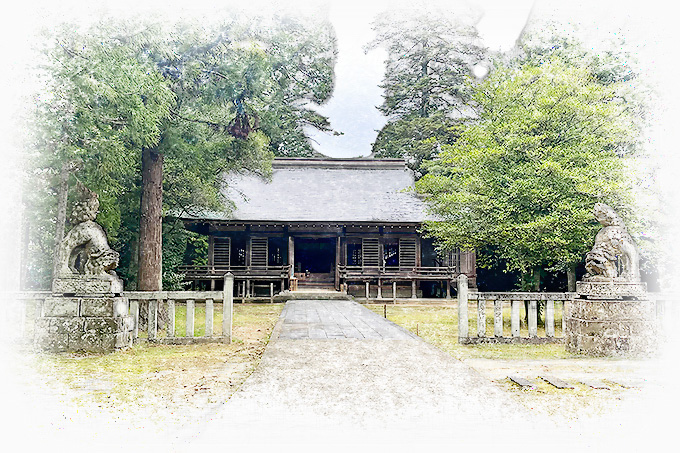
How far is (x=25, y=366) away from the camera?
592cm

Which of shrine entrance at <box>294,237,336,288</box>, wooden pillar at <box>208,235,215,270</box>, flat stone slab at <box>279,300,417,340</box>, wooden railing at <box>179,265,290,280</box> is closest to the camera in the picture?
flat stone slab at <box>279,300,417,340</box>

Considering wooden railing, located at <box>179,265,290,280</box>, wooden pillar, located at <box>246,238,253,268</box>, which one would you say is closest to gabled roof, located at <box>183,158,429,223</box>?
wooden pillar, located at <box>246,238,253,268</box>

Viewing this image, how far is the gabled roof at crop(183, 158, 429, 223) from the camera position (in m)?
21.6

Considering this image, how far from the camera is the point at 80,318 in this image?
22.7 feet

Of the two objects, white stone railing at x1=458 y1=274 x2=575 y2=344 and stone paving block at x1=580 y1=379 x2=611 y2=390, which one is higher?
white stone railing at x1=458 y1=274 x2=575 y2=344

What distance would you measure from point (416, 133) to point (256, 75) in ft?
71.3

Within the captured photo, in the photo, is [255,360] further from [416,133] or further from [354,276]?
[416,133]

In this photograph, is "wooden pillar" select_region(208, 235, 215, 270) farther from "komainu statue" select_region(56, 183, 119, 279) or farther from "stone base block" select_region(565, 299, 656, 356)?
"stone base block" select_region(565, 299, 656, 356)

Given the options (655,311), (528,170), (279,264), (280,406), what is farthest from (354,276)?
(280,406)

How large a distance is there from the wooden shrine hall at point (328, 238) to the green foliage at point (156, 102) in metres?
6.64

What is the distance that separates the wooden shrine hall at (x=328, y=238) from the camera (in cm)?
2097

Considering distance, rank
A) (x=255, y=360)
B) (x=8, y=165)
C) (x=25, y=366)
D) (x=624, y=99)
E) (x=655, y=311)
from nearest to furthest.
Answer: (x=25, y=366) → (x=255, y=360) → (x=655, y=311) → (x=8, y=165) → (x=624, y=99)

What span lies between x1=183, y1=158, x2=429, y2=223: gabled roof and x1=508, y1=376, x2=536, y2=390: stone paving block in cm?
1438

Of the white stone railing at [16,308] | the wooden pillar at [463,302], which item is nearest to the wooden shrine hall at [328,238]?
the wooden pillar at [463,302]
